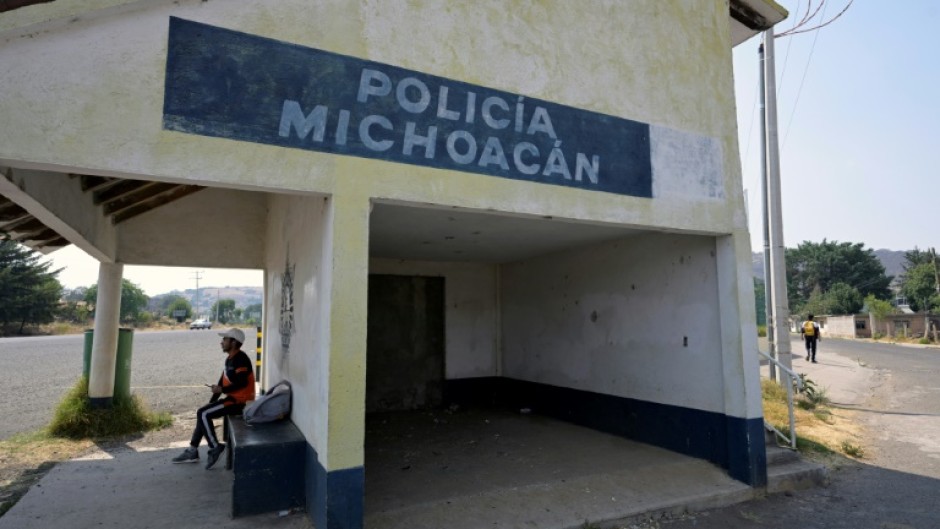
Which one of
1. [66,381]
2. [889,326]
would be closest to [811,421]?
[66,381]

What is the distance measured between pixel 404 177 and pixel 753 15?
5770mm

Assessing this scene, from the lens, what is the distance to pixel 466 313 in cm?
998

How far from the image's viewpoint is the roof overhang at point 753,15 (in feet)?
21.7

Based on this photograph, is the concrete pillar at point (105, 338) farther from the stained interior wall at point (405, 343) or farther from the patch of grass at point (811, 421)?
the patch of grass at point (811, 421)

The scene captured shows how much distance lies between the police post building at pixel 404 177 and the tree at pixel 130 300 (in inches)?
2838

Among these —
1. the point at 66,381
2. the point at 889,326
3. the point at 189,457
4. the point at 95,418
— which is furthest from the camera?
the point at 889,326

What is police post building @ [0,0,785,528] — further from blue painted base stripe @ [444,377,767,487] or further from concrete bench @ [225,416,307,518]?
concrete bench @ [225,416,307,518]

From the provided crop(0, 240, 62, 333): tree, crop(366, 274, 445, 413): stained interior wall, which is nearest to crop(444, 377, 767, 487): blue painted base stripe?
crop(366, 274, 445, 413): stained interior wall

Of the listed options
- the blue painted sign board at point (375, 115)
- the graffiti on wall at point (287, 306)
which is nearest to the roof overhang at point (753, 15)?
the blue painted sign board at point (375, 115)

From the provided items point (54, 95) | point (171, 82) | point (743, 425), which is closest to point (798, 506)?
point (743, 425)

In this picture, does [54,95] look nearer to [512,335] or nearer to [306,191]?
[306,191]

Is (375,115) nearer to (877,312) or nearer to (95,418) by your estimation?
(95,418)

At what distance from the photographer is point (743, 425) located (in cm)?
557

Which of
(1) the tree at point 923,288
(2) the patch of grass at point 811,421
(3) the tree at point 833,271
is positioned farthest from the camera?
(3) the tree at point 833,271
